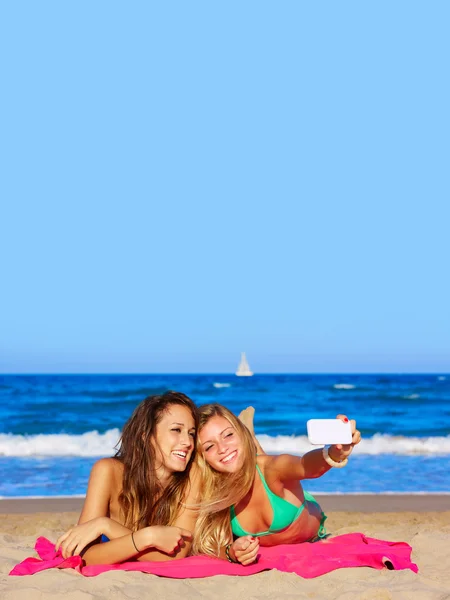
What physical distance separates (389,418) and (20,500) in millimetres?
17268

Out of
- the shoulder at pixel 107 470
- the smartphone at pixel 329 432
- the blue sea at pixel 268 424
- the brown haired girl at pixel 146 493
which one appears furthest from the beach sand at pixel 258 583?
the blue sea at pixel 268 424

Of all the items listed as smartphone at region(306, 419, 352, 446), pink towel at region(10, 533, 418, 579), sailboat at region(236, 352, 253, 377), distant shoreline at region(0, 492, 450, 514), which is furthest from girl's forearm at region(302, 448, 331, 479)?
sailboat at region(236, 352, 253, 377)

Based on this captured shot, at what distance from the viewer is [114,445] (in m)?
17.6

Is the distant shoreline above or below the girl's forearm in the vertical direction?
below

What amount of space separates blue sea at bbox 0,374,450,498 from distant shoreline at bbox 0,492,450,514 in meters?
0.76

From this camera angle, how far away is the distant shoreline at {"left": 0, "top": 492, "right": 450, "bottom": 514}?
8586 mm

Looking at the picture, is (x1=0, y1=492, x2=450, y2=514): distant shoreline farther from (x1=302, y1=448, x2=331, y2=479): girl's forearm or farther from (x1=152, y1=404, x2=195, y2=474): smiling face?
(x1=302, y1=448, x2=331, y2=479): girl's forearm

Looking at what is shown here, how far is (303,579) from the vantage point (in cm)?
471

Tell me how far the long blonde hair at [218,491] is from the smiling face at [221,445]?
0.03 m

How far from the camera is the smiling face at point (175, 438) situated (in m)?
4.81

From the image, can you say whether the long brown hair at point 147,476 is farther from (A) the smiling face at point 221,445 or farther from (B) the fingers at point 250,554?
(B) the fingers at point 250,554

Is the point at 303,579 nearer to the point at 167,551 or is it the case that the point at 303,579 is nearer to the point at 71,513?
the point at 167,551

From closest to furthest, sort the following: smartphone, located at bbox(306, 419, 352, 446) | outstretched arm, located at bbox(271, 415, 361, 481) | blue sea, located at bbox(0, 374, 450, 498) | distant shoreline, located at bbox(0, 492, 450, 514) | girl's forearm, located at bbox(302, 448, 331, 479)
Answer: smartphone, located at bbox(306, 419, 352, 446) → outstretched arm, located at bbox(271, 415, 361, 481) → girl's forearm, located at bbox(302, 448, 331, 479) → distant shoreline, located at bbox(0, 492, 450, 514) → blue sea, located at bbox(0, 374, 450, 498)

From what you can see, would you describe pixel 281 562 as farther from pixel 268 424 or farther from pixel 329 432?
pixel 268 424
